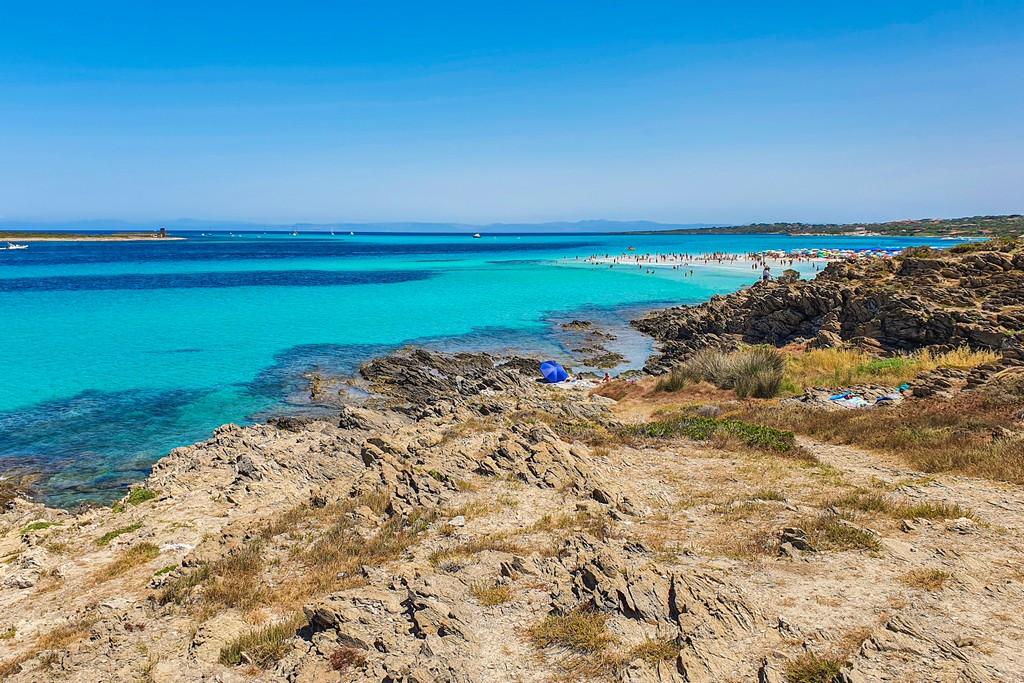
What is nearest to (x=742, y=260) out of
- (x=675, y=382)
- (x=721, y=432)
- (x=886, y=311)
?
(x=886, y=311)

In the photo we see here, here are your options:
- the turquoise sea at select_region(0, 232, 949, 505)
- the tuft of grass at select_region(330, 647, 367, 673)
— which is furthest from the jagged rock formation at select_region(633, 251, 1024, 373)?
the tuft of grass at select_region(330, 647, 367, 673)

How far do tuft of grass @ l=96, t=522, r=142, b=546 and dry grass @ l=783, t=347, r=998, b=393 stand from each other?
1847cm

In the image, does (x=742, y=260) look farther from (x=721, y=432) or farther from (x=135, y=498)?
(x=135, y=498)

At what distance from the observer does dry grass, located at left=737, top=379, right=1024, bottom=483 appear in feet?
35.9

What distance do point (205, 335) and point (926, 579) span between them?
39831 millimetres

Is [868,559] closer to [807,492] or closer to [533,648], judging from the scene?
[807,492]

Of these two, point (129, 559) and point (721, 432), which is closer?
point (129, 559)

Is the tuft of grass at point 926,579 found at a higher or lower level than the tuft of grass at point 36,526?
higher

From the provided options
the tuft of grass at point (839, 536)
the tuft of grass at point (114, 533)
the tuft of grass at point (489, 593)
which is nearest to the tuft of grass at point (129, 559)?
the tuft of grass at point (114, 533)

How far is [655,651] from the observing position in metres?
5.97

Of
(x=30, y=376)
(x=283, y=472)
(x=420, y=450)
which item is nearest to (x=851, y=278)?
(x=420, y=450)

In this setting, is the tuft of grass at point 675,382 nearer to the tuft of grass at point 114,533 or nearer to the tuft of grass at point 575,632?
the tuft of grass at point 575,632

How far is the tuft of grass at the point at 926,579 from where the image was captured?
274 inches

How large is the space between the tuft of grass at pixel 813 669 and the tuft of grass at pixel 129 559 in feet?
32.1
